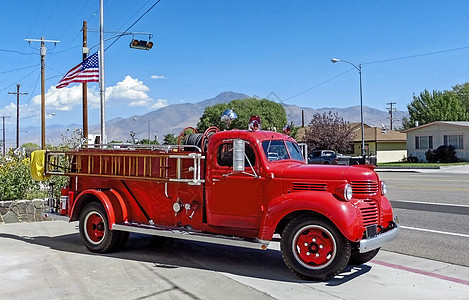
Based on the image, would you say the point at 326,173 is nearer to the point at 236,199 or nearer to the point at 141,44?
the point at 236,199

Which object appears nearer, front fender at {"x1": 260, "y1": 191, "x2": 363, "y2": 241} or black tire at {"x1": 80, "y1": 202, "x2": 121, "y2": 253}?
front fender at {"x1": 260, "y1": 191, "x2": 363, "y2": 241}

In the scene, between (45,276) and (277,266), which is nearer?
(45,276)

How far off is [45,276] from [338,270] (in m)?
4.15

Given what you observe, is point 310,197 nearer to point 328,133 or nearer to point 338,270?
point 338,270

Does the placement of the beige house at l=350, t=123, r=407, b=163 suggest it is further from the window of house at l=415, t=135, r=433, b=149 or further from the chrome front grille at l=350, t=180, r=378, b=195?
the chrome front grille at l=350, t=180, r=378, b=195

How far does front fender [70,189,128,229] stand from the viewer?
26.9 feet

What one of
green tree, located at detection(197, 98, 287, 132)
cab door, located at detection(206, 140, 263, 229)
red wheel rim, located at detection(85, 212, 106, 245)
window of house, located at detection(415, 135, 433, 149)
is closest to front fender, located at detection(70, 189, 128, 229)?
red wheel rim, located at detection(85, 212, 106, 245)

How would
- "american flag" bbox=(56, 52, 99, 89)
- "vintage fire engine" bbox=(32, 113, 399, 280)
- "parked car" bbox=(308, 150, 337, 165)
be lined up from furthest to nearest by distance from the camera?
"parked car" bbox=(308, 150, 337, 165) < "american flag" bbox=(56, 52, 99, 89) < "vintage fire engine" bbox=(32, 113, 399, 280)

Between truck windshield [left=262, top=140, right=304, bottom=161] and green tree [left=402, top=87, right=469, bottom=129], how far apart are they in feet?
214

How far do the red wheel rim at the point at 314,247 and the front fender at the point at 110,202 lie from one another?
3296 millimetres

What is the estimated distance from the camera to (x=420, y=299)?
567cm

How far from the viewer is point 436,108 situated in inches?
2697

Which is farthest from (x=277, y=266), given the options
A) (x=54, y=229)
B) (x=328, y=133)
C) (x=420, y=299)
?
(x=328, y=133)

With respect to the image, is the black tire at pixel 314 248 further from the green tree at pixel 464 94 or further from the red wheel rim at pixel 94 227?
the green tree at pixel 464 94
